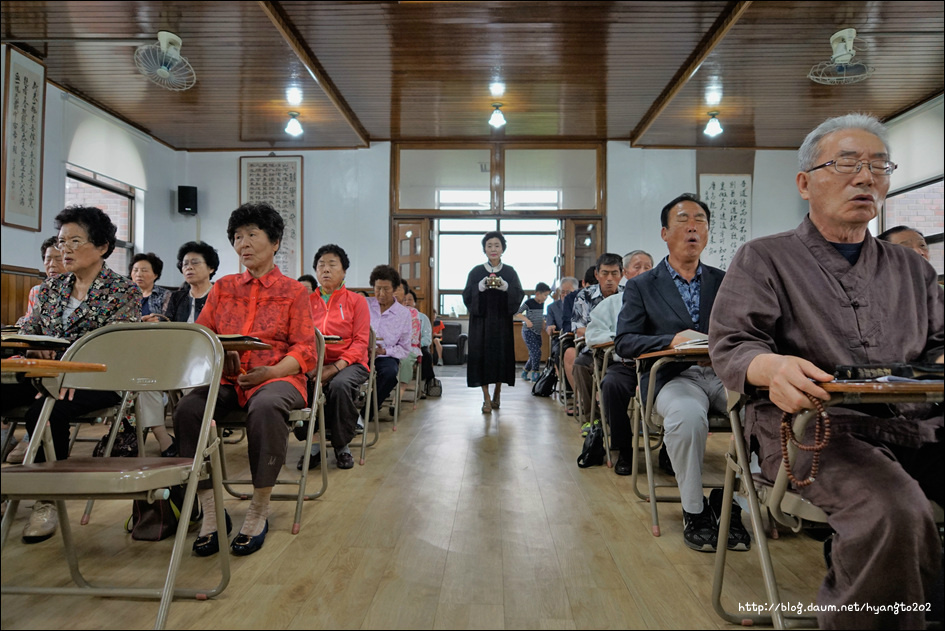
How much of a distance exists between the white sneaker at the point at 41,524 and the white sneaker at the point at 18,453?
1087 mm

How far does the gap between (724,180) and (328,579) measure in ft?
25.8

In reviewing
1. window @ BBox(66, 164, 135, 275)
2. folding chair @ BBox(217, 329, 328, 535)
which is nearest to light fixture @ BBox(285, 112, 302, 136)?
window @ BBox(66, 164, 135, 275)

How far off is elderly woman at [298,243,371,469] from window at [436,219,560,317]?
719 centimetres

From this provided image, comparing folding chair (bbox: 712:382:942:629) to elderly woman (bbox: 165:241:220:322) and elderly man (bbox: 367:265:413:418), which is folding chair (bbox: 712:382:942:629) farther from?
elderly woman (bbox: 165:241:220:322)

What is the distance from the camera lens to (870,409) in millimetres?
1248

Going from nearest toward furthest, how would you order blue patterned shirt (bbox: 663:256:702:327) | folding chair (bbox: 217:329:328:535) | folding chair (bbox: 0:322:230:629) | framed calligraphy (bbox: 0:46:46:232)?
folding chair (bbox: 0:322:230:629)
folding chair (bbox: 217:329:328:535)
blue patterned shirt (bbox: 663:256:702:327)
framed calligraphy (bbox: 0:46:46:232)

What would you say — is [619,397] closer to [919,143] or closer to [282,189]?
[919,143]

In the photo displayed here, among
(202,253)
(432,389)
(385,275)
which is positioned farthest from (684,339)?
(432,389)

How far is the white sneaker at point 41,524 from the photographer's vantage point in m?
1.92

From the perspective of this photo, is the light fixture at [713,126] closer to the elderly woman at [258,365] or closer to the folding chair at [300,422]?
the elderly woman at [258,365]

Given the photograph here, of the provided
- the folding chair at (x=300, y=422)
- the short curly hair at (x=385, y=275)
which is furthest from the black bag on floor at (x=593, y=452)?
the short curly hair at (x=385, y=275)

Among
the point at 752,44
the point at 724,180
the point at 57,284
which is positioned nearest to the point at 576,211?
the point at 724,180

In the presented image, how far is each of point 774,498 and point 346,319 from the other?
100 inches

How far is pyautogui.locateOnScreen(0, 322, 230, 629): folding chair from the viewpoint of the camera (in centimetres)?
124
